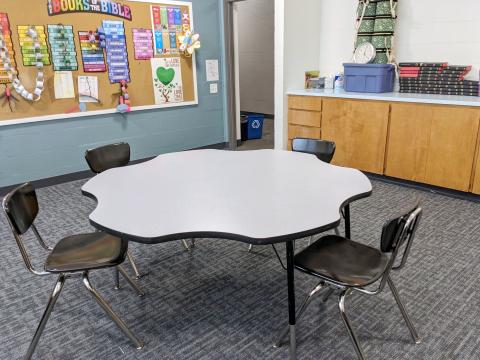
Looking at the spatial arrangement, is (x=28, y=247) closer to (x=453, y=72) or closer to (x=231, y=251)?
(x=231, y=251)

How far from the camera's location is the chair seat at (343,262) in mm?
1550

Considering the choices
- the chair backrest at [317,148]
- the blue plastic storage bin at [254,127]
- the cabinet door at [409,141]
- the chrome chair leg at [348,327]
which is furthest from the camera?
the blue plastic storage bin at [254,127]

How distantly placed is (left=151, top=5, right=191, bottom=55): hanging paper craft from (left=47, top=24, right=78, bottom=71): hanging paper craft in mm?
1000

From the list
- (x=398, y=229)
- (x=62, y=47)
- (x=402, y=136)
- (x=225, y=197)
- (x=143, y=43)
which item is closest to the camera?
(x=398, y=229)

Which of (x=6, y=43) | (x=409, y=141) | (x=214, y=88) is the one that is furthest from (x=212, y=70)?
(x=409, y=141)

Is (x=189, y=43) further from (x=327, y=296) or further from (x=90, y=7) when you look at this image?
(x=327, y=296)

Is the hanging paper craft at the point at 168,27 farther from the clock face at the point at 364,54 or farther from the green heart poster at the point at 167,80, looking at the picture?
the clock face at the point at 364,54

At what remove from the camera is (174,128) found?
499cm

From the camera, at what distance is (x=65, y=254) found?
180cm

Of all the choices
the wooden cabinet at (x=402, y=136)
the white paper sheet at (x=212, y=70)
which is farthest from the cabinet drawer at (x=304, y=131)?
the white paper sheet at (x=212, y=70)

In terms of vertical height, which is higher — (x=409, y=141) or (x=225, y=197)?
(x=225, y=197)

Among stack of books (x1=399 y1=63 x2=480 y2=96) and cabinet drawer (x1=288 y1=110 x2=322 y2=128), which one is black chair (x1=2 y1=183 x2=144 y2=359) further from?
stack of books (x1=399 y1=63 x2=480 y2=96)

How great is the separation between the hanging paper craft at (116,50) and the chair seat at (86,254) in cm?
279

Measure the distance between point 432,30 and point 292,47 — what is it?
1529mm
